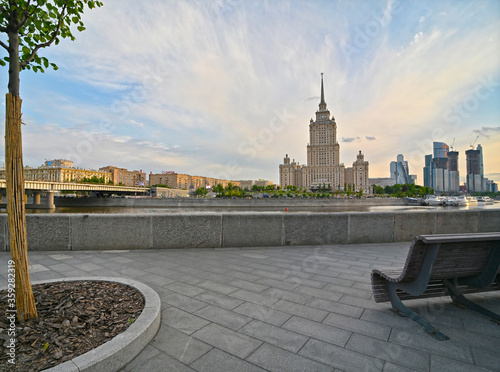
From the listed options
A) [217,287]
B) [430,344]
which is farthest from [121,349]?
[430,344]

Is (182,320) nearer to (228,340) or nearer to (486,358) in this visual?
(228,340)

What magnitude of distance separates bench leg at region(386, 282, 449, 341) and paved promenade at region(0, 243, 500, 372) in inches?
2.7

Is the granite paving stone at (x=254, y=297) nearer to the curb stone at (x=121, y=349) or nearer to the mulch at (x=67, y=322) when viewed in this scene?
the curb stone at (x=121, y=349)

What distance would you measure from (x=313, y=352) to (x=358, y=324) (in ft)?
2.55

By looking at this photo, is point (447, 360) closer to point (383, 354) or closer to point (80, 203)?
point (383, 354)

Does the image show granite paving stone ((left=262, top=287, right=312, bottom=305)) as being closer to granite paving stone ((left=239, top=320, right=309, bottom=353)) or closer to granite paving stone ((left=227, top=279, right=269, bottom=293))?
granite paving stone ((left=227, top=279, right=269, bottom=293))

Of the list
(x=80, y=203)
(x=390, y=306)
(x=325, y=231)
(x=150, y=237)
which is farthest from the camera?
(x=80, y=203)

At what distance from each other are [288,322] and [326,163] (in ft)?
482

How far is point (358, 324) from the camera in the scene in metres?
2.79

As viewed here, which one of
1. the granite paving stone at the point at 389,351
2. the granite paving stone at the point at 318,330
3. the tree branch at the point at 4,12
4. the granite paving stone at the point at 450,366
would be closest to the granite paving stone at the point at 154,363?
the granite paving stone at the point at 318,330

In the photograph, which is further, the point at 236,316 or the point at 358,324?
the point at 236,316

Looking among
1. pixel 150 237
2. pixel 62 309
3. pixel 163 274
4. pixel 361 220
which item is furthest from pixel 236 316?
pixel 361 220

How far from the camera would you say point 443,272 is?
280 cm

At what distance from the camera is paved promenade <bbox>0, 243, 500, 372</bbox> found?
2.17 metres
